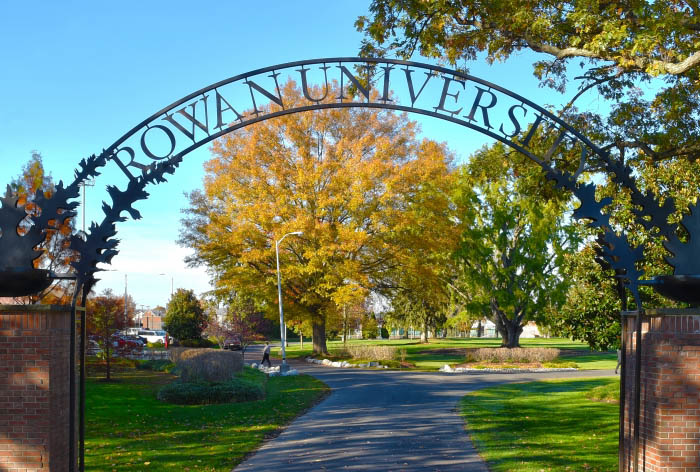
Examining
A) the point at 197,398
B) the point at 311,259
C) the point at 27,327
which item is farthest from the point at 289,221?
the point at 27,327

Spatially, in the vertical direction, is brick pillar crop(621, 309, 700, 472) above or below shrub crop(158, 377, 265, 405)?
above

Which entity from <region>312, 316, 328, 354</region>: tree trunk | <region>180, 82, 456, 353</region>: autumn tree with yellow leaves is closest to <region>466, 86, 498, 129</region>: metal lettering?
<region>180, 82, 456, 353</region>: autumn tree with yellow leaves

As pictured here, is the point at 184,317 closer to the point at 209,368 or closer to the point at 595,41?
the point at 209,368

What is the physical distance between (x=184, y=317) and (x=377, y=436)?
43.3m

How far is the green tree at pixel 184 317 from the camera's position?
178 ft

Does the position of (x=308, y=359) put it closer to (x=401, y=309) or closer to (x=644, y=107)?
(x=401, y=309)

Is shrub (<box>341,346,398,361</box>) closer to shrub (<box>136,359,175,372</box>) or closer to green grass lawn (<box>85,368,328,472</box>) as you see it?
shrub (<box>136,359,175,372</box>)

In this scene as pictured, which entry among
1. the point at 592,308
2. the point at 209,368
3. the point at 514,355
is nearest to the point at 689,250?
the point at 592,308

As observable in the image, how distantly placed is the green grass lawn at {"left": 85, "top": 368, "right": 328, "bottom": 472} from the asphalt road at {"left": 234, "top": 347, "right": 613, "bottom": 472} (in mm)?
529

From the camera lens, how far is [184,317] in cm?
5425

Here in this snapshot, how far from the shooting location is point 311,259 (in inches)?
1291

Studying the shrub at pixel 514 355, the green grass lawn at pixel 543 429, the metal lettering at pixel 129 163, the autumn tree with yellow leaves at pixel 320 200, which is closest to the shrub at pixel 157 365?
the autumn tree with yellow leaves at pixel 320 200

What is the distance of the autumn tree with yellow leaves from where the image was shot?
1262 inches

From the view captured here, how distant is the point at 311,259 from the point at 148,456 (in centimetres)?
2158
